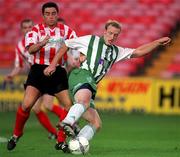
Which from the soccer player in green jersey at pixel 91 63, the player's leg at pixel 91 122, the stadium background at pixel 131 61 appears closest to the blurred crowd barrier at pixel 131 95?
the stadium background at pixel 131 61

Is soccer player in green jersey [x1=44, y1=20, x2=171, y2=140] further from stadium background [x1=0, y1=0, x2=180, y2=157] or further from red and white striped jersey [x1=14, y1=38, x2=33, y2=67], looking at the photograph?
stadium background [x1=0, y1=0, x2=180, y2=157]

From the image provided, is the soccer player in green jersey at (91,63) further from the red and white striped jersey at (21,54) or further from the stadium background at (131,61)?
the stadium background at (131,61)

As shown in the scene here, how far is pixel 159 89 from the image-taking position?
62.8 ft

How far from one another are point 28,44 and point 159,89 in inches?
391

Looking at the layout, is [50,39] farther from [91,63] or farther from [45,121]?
[45,121]

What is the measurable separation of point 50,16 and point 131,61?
41.0 ft

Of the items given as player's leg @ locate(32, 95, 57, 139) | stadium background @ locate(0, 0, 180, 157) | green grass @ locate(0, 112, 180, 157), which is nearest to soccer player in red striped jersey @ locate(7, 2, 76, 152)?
green grass @ locate(0, 112, 180, 157)

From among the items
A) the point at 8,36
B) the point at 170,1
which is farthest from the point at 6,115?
the point at 170,1

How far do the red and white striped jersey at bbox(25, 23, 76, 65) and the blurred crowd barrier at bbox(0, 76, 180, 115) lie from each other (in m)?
9.45

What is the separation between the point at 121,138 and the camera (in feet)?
39.7

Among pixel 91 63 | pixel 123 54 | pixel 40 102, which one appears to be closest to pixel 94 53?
pixel 91 63

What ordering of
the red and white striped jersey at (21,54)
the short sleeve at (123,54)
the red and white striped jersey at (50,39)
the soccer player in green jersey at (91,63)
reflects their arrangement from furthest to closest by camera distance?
the red and white striped jersey at (21,54)
the red and white striped jersey at (50,39)
the short sleeve at (123,54)
the soccer player in green jersey at (91,63)

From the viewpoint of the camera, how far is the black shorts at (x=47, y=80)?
983 cm

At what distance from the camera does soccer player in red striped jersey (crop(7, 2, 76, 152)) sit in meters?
9.60
